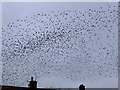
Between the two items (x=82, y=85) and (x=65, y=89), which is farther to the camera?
(x=65, y=89)

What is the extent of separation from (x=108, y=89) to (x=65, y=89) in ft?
147

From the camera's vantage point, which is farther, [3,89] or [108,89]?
[108,89]

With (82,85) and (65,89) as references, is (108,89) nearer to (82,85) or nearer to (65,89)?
(65,89)

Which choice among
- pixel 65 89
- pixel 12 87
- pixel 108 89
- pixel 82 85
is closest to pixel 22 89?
pixel 12 87

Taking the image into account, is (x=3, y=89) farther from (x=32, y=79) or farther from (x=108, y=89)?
(x=108, y=89)

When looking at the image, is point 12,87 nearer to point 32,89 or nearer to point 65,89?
point 32,89

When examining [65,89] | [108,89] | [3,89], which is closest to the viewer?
[3,89]

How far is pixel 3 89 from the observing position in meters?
42.9

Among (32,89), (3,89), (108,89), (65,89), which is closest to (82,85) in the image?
(32,89)

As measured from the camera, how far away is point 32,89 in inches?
1698

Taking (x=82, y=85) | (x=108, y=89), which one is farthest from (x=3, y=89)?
(x=108, y=89)

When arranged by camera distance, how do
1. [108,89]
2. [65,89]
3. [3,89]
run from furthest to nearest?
1. [108,89]
2. [65,89]
3. [3,89]

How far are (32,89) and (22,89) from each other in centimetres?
178

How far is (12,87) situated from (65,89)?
149ft
